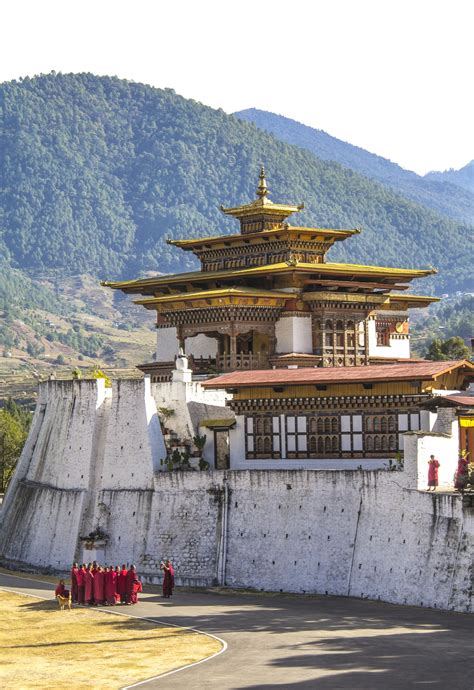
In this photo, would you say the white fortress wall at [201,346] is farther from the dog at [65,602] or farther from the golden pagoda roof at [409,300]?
the dog at [65,602]

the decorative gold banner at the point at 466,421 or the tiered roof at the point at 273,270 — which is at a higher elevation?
the tiered roof at the point at 273,270

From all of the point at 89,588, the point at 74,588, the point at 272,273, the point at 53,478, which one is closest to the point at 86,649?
the point at 89,588

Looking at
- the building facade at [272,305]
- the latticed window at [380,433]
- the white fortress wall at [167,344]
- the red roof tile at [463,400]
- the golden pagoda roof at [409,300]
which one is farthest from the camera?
the golden pagoda roof at [409,300]

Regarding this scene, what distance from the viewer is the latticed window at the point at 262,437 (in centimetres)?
5700

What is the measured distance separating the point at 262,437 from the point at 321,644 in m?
16.6

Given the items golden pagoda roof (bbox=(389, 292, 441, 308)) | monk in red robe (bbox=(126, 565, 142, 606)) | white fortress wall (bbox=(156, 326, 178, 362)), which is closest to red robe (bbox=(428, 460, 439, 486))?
monk in red robe (bbox=(126, 565, 142, 606))

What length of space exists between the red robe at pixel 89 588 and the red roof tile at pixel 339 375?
30.4 feet

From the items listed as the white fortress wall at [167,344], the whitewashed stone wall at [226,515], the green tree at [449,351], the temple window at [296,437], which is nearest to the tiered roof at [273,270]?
the white fortress wall at [167,344]

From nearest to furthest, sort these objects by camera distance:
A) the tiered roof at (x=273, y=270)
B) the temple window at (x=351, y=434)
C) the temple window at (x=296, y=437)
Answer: the temple window at (x=351, y=434), the temple window at (x=296, y=437), the tiered roof at (x=273, y=270)

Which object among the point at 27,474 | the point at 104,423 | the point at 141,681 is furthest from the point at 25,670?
the point at 27,474

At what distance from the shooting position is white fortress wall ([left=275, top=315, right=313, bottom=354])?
69.8 metres

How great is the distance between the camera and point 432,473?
49.2 meters

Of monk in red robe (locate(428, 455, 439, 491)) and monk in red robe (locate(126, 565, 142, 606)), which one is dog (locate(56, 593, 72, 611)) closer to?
monk in red robe (locate(126, 565, 142, 606))

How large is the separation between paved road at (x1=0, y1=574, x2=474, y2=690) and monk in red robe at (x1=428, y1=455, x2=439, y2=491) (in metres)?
3.98
